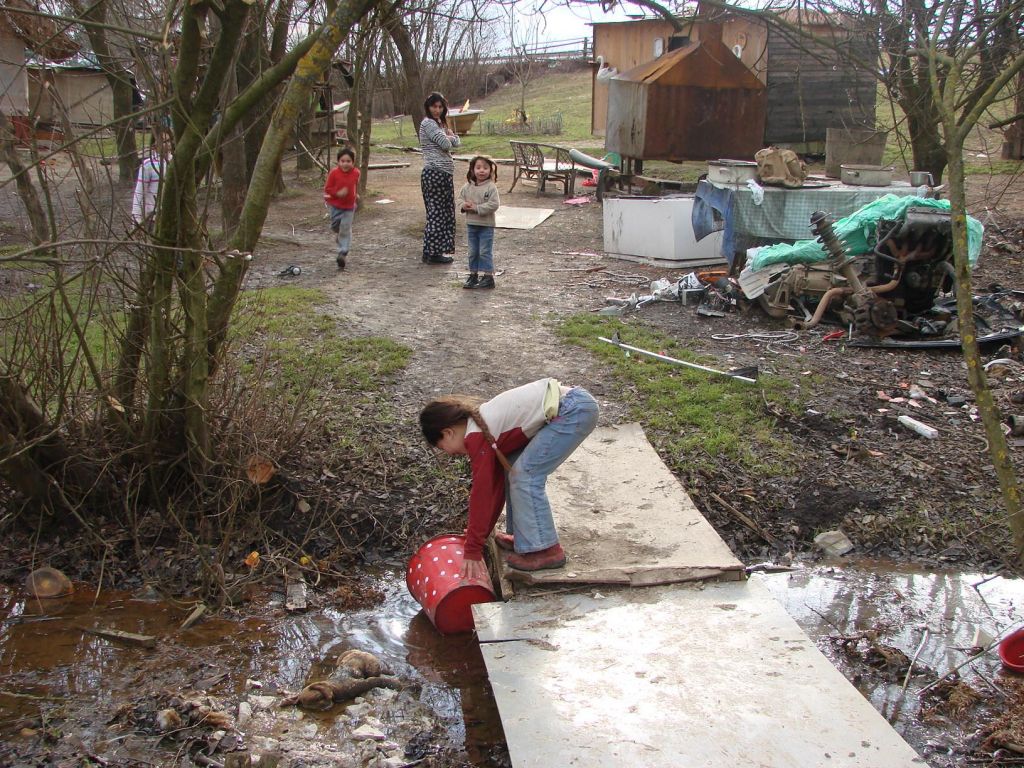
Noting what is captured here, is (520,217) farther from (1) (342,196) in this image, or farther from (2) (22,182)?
(2) (22,182)

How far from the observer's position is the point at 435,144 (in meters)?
10.7

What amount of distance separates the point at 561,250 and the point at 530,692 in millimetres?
9891

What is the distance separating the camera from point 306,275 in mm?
10969

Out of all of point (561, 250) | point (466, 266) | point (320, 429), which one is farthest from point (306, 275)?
point (320, 429)

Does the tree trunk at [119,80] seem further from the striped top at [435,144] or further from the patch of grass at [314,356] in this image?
the striped top at [435,144]

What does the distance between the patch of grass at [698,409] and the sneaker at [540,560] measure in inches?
69.7

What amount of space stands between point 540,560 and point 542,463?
0.47m

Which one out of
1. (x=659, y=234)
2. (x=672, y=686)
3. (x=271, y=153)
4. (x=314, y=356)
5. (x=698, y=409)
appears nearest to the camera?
(x=672, y=686)

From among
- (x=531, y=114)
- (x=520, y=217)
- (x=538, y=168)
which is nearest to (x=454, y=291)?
(x=520, y=217)

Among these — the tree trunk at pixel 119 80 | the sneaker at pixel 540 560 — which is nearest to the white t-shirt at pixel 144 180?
the tree trunk at pixel 119 80

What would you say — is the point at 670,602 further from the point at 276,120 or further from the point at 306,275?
the point at 306,275

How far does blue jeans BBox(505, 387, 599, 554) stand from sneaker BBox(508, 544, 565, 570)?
26mm

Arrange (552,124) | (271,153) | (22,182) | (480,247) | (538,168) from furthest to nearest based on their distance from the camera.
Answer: (552,124) < (538,168) < (480,247) < (22,182) < (271,153)

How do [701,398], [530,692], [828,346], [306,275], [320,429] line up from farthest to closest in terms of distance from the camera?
1. [306,275]
2. [828,346]
3. [701,398]
4. [320,429]
5. [530,692]
